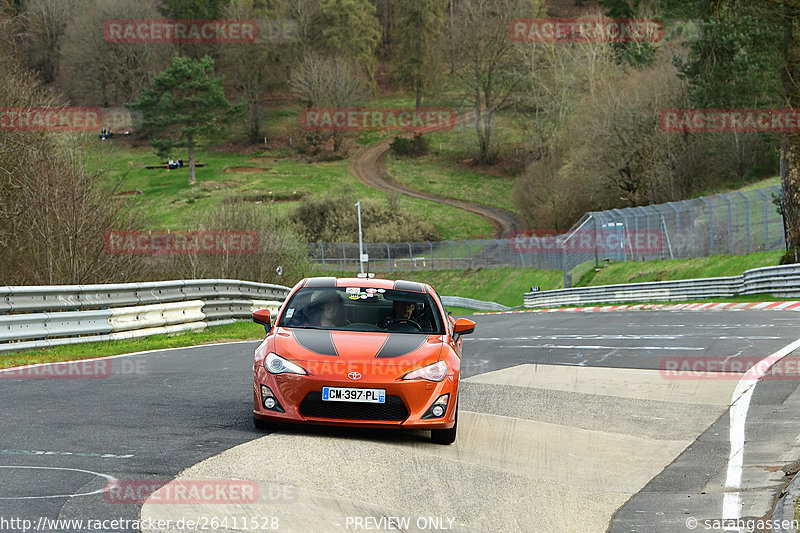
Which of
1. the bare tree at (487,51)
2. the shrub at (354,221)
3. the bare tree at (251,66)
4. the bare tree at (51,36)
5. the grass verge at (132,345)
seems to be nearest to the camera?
the grass verge at (132,345)

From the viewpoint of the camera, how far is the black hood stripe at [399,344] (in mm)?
8473

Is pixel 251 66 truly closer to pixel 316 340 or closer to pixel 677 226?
pixel 677 226

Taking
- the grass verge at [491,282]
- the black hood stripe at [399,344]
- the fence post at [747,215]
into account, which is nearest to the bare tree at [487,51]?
the grass verge at [491,282]

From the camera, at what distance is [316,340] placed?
869cm

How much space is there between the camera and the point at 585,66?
7312cm

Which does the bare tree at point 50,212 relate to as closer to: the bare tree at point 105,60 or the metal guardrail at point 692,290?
the metal guardrail at point 692,290

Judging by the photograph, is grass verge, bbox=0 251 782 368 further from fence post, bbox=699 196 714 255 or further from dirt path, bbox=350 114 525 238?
dirt path, bbox=350 114 525 238

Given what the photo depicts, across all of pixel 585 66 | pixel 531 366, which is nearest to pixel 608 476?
pixel 531 366

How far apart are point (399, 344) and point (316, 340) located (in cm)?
76

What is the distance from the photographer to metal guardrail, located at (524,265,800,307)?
28477 mm

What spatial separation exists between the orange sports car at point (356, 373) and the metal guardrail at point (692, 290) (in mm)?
22000

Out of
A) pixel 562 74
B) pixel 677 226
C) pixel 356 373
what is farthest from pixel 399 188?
pixel 356 373

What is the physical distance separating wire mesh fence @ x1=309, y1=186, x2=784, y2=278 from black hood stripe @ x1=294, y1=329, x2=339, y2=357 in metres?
28.8

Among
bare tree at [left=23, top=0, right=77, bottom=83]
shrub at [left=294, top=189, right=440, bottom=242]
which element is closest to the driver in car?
shrub at [left=294, top=189, right=440, bottom=242]
